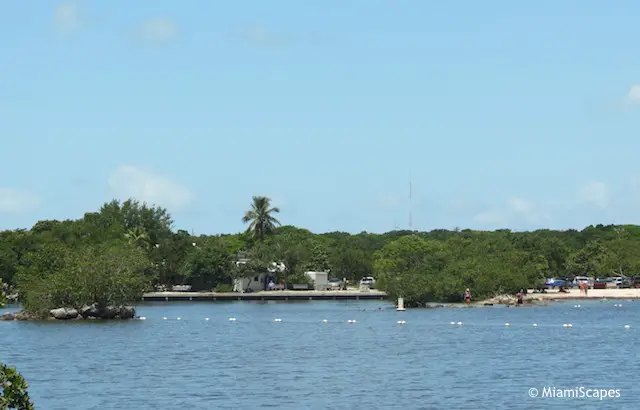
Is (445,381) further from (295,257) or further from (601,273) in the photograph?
(601,273)

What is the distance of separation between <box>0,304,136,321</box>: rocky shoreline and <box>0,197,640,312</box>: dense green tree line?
848mm

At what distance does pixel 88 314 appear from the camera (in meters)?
88.2

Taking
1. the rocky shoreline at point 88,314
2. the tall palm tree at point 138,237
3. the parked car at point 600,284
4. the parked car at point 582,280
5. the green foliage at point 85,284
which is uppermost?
the tall palm tree at point 138,237

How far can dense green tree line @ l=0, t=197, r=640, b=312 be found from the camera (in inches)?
3433

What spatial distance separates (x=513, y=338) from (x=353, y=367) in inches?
735

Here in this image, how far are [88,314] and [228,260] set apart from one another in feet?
196

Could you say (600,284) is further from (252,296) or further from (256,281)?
(252,296)

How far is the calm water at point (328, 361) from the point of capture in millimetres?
41688

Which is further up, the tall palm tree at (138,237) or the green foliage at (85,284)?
the tall palm tree at (138,237)

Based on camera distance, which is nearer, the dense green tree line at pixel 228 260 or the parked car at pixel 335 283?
the dense green tree line at pixel 228 260

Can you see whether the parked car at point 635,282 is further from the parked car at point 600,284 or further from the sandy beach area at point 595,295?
the sandy beach area at point 595,295

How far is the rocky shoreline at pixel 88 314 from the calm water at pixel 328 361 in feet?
8.95

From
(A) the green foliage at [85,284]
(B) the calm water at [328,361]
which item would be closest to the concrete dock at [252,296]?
(B) the calm water at [328,361]

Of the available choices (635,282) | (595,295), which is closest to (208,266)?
(595,295)
